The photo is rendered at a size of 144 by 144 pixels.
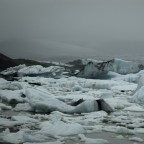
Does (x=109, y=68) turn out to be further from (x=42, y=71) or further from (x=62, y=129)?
(x=62, y=129)

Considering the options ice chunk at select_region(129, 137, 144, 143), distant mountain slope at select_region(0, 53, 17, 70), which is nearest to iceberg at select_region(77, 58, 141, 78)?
ice chunk at select_region(129, 137, 144, 143)

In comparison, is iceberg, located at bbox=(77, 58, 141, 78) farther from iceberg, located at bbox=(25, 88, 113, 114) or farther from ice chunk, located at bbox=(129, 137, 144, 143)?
ice chunk, located at bbox=(129, 137, 144, 143)

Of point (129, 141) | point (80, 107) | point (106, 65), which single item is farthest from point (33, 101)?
point (106, 65)

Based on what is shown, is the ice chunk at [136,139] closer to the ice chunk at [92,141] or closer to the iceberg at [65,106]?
the ice chunk at [92,141]

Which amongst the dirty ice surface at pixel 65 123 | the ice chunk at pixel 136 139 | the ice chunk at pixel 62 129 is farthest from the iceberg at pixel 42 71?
the ice chunk at pixel 136 139

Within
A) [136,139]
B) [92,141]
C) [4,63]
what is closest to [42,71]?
[4,63]

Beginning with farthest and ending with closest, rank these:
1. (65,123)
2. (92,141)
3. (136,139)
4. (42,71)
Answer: (42,71), (65,123), (136,139), (92,141)

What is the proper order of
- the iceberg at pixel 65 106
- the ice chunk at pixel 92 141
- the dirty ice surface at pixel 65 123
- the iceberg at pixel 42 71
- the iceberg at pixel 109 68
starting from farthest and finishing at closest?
the iceberg at pixel 42 71, the iceberg at pixel 109 68, the iceberg at pixel 65 106, the dirty ice surface at pixel 65 123, the ice chunk at pixel 92 141

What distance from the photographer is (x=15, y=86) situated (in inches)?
754

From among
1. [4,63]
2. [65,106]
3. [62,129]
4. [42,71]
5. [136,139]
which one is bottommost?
[136,139]

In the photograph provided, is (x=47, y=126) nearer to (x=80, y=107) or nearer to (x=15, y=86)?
(x=80, y=107)

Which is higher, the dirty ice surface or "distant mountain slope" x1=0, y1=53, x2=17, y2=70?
"distant mountain slope" x1=0, y1=53, x2=17, y2=70

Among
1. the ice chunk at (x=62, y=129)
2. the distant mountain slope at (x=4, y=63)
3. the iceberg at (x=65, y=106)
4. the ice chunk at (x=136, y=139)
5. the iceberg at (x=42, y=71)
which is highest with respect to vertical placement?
the distant mountain slope at (x=4, y=63)

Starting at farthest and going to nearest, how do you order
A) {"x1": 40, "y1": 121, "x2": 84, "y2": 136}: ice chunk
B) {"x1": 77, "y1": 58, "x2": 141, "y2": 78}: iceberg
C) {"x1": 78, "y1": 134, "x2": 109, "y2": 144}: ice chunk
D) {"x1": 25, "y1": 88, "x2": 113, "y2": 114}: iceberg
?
{"x1": 77, "y1": 58, "x2": 141, "y2": 78}: iceberg → {"x1": 25, "y1": 88, "x2": 113, "y2": 114}: iceberg → {"x1": 40, "y1": 121, "x2": 84, "y2": 136}: ice chunk → {"x1": 78, "y1": 134, "x2": 109, "y2": 144}: ice chunk
